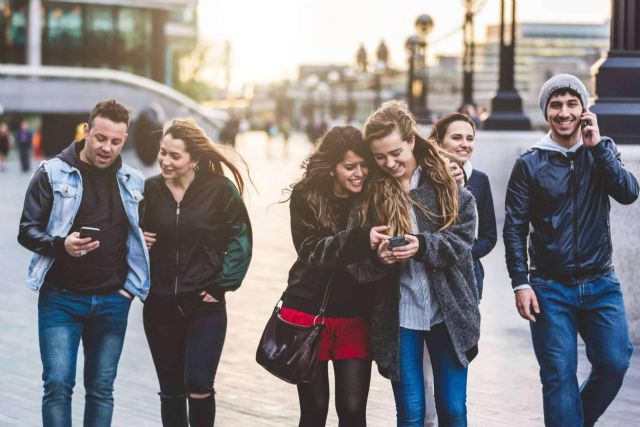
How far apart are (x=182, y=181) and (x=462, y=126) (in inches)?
60.1

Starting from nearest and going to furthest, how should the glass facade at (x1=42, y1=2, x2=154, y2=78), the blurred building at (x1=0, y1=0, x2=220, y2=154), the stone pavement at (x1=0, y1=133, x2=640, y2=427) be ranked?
the stone pavement at (x1=0, y1=133, x2=640, y2=427)
the blurred building at (x1=0, y1=0, x2=220, y2=154)
the glass facade at (x1=42, y1=2, x2=154, y2=78)

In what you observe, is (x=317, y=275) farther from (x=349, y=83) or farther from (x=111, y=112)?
(x=349, y=83)

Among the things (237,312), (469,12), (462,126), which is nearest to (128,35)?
(469,12)

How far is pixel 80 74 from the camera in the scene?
2141 inches

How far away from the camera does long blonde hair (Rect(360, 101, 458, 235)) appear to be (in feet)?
16.4

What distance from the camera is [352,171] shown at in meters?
5.08

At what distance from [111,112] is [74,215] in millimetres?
481

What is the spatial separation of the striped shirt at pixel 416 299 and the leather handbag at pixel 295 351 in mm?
331

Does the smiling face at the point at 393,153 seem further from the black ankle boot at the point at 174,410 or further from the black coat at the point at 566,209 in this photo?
the black ankle boot at the point at 174,410

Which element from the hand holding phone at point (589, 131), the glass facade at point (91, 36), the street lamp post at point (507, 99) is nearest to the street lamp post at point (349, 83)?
the glass facade at point (91, 36)

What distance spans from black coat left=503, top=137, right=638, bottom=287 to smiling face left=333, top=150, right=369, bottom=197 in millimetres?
780

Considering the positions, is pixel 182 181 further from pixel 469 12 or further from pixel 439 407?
pixel 469 12

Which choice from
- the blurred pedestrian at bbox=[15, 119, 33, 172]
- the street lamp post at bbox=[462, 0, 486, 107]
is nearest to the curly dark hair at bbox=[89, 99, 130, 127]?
the street lamp post at bbox=[462, 0, 486, 107]

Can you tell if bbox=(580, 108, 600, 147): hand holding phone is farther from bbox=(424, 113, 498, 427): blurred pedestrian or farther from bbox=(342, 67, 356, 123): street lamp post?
bbox=(342, 67, 356, 123): street lamp post
